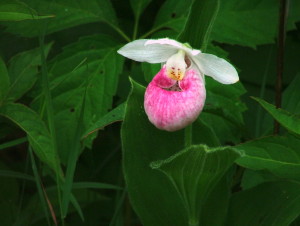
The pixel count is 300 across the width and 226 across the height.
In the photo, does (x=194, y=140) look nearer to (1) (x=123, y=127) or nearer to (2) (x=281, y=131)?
(1) (x=123, y=127)

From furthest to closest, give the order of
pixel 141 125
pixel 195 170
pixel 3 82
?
pixel 3 82, pixel 141 125, pixel 195 170

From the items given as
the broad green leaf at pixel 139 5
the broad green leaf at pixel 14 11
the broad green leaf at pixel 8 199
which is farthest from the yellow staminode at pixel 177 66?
the broad green leaf at pixel 8 199

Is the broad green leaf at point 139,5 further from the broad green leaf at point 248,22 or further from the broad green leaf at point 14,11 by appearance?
the broad green leaf at point 14,11

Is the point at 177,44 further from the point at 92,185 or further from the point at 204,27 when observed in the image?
the point at 92,185

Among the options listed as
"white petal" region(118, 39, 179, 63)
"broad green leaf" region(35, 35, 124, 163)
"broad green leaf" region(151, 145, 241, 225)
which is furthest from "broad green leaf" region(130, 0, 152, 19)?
"broad green leaf" region(151, 145, 241, 225)

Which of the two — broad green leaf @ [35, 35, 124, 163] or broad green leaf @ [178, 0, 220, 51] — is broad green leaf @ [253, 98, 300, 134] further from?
broad green leaf @ [35, 35, 124, 163]

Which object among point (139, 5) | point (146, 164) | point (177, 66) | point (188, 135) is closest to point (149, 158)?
point (146, 164)
